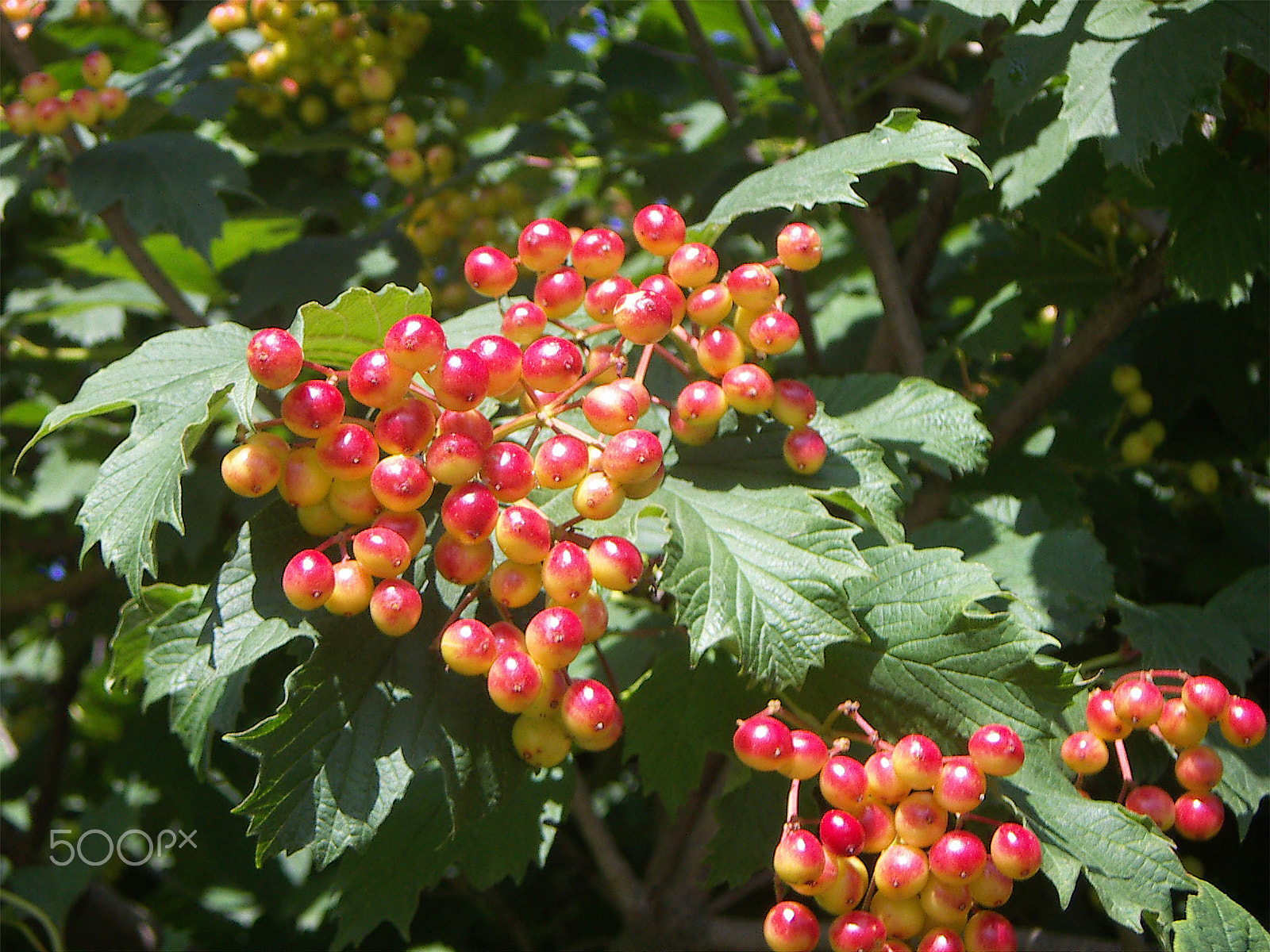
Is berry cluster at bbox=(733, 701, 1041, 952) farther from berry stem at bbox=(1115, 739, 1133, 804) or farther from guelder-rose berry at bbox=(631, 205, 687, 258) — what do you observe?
guelder-rose berry at bbox=(631, 205, 687, 258)

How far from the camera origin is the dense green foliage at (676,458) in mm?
1059

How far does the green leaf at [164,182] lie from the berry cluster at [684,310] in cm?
87

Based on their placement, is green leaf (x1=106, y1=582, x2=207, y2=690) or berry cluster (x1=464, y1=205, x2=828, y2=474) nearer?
berry cluster (x1=464, y1=205, x2=828, y2=474)

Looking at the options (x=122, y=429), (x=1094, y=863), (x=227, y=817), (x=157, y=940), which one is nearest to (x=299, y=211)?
(x=122, y=429)

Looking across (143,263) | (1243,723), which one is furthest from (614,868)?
(143,263)

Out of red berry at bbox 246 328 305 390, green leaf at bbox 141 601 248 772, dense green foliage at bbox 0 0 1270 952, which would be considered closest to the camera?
red berry at bbox 246 328 305 390

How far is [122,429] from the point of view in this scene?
2.53m

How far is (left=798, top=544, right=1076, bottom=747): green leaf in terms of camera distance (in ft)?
3.52

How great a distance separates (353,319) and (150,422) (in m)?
0.23

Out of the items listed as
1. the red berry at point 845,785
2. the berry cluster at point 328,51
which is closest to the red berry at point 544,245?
the red berry at point 845,785

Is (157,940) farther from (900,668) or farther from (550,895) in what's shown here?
(900,668)

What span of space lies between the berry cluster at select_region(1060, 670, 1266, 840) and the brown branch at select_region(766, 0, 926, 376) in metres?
0.70

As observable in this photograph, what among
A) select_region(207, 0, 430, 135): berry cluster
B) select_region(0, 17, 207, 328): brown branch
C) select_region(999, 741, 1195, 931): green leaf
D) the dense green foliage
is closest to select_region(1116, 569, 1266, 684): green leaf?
the dense green foliage

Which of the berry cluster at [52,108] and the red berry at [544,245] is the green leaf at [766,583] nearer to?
the red berry at [544,245]
